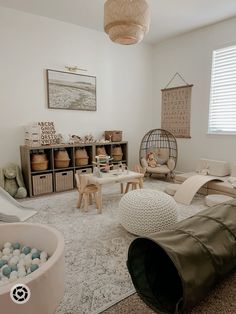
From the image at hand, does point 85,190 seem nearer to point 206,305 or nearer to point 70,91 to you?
point 206,305

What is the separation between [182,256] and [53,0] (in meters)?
3.58

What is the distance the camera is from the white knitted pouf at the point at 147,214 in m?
2.15

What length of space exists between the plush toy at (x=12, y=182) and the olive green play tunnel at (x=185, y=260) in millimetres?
2493

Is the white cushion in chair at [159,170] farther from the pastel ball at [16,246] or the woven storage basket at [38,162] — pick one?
the pastel ball at [16,246]

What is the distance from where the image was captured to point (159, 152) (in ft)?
15.8

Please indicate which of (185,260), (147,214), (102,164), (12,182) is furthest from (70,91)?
(185,260)

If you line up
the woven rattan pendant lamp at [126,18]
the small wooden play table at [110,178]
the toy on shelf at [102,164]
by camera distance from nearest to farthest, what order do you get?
1. the woven rattan pendant lamp at [126,18]
2. the small wooden play table at [110,178]
3. the toy on shelf at [102,164]

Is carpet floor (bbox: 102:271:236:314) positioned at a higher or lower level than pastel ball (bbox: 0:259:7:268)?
lower

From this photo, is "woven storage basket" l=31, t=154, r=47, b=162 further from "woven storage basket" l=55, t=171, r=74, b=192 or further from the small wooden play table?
the small wooden play table

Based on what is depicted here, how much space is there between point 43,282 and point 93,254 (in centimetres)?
100

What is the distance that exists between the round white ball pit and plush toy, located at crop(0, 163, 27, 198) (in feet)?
7.14

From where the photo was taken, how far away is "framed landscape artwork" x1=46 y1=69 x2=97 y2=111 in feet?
12.9

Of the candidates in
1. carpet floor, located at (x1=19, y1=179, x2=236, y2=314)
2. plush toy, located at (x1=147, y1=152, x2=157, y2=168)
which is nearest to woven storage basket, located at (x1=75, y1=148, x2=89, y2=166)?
carpet floor, located at (x1=19, y1=179, x2=236, y2=314)

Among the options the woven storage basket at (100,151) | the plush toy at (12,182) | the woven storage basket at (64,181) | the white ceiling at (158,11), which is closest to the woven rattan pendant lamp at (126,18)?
the white ceiling at (158,11)
